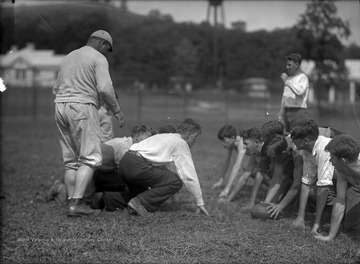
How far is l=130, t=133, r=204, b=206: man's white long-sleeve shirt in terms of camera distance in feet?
16.5

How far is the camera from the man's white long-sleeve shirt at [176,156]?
198 inches

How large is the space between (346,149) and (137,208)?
7.14 feet

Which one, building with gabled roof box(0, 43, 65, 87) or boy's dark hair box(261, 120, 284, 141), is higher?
building with gabled roof box(0, 43, 65, 87)

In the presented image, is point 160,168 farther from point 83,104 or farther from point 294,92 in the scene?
point 294,92

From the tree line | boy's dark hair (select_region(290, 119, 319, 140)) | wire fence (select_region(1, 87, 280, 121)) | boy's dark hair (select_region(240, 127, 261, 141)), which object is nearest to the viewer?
boy's dark hair (select_region(290, 119, 319, 140))

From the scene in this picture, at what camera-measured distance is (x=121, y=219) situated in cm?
492

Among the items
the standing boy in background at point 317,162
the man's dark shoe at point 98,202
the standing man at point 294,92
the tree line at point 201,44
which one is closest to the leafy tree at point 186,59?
the tree line at point 201,44

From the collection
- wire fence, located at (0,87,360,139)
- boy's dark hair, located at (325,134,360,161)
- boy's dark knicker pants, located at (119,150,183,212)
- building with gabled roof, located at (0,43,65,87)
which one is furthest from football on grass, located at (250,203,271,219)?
building with gabled roof, located at (0,43,65,87)

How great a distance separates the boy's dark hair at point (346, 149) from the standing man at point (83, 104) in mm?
2209

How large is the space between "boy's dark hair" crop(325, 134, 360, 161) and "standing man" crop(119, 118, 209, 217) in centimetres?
150

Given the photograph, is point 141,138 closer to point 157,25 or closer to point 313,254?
point 313,254

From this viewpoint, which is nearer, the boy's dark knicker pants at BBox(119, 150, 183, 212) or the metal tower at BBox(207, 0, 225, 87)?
the boy's dark knicker pants at BBox(119, 150, 183, 212)

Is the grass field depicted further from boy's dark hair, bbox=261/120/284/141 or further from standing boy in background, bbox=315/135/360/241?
boy's dark hair, bbox=261/120/284/141

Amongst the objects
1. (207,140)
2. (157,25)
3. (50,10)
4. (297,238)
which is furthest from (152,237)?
(157,25)
